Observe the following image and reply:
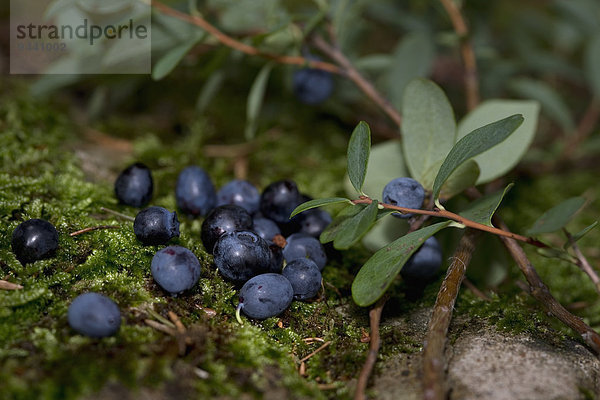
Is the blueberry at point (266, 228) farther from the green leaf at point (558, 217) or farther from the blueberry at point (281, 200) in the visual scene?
the green leaf at point (558, 217)

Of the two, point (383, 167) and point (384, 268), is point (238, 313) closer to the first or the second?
point (384, 268)

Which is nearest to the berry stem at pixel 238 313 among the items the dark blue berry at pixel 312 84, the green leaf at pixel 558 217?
the green leaf at pixel 558 217

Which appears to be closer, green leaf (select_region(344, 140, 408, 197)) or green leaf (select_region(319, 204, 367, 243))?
green leaf (select_region(319, 204, 367, 243))

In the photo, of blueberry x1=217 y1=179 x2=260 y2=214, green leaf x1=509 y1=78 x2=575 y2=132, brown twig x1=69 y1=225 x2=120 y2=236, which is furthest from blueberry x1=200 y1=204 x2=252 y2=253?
green leaf x1=509 y1=78 x2=575 y2=132

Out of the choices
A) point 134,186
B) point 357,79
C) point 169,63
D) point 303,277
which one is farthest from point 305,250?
point 357,79

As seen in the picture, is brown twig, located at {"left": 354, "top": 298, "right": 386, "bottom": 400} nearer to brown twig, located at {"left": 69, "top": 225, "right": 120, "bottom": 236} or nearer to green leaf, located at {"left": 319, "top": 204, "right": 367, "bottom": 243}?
green leaf, located at {"left": 319, "top": 204, "right": 367, "bottom": 243}
